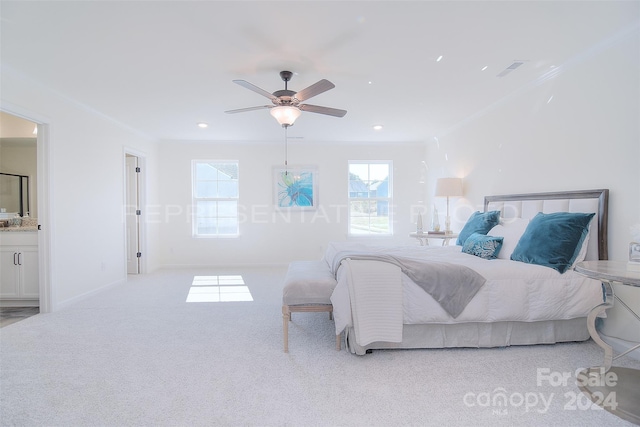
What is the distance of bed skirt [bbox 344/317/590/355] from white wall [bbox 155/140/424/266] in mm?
3682

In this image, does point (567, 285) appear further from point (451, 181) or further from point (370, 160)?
point (370, 160)

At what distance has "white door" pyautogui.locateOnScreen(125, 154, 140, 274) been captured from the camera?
5547 mm

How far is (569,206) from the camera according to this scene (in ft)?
9.48

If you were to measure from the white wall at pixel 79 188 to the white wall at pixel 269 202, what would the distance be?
121cm

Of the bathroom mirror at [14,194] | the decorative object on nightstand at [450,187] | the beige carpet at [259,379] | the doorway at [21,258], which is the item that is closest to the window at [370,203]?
the decorative object on nightstand at [450,187]

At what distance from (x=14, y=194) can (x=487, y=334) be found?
6.67 m

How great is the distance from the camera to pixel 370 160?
6.32 meters

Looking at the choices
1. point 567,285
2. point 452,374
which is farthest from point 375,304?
point 567,285

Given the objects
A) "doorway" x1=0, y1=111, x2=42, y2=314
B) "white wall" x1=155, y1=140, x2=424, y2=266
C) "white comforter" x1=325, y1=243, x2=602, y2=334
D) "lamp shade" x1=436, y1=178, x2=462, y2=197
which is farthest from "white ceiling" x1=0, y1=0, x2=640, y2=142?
"white wall" x1=155, y1=140, x2=424, y2=266

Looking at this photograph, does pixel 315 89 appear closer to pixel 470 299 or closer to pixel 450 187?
pixel 470 299

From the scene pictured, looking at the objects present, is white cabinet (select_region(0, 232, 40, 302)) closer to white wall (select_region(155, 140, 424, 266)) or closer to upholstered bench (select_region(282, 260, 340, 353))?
white wall (select_region(155, 140, 424, 266))

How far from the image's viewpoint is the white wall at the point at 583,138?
8.04 ft

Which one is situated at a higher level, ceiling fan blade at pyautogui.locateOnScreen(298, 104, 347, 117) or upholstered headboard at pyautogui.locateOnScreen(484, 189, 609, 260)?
ceiling fan blade at pyautogui.locateOnScreen(298, 104, 347, 117)

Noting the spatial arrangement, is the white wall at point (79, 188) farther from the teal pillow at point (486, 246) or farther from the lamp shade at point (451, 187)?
the lamp shade at point (451, 187)
